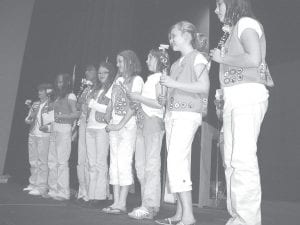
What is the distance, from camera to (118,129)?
2461mm

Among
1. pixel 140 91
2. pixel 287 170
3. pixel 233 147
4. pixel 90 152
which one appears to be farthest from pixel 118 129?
pixel 287 170

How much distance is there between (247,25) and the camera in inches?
63.9

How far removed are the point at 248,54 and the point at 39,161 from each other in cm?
294

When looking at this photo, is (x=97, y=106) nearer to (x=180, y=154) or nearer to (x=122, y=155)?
(x=122, y=155)

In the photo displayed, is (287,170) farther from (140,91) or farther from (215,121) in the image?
(140,91)

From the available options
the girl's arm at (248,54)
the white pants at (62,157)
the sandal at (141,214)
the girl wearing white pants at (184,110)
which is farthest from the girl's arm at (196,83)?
the white pants at (62,157)

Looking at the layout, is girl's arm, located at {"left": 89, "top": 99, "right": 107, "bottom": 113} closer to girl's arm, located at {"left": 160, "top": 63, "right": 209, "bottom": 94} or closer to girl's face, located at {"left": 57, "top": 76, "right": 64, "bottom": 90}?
girl's face, located at {"left": 57, "top": 76, "right": 64, "bottom": 90}

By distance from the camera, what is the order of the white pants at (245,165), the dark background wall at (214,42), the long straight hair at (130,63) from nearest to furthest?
the white pants at (245,165) < the long straight hair at (130,63) < the dark background wall at (214,42)

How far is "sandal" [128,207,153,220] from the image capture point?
7.23ft

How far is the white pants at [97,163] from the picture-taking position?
9.34ft

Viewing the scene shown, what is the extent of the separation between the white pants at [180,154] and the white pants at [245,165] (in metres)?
0.32

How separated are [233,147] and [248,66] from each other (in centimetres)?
34

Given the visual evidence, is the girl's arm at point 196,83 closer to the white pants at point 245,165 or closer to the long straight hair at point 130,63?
the white pants at point 245,165

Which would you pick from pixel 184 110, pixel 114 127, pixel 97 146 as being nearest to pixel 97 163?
pixel 97 146
